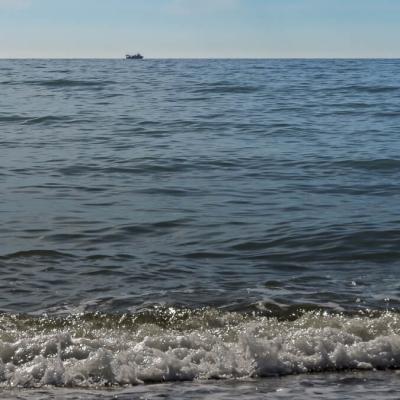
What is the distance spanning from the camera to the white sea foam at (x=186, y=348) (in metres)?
5.66

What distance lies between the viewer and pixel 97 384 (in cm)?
551

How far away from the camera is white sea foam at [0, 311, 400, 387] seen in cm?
566

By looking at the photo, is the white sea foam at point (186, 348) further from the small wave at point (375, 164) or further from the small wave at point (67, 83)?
the small wave at point (67, 83)

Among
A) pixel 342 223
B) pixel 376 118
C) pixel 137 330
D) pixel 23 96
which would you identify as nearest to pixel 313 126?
pixel 376 118

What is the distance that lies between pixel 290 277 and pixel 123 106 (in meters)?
17.0

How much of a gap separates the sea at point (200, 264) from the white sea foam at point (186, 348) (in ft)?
0.05

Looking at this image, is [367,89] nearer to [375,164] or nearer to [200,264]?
[375,164]

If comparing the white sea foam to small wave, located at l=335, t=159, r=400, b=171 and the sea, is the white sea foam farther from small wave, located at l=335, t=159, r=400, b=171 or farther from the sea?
small wave, located at l=335, t=159, r=400, b=171

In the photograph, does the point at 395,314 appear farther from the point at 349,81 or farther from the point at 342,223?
the point at 349,81

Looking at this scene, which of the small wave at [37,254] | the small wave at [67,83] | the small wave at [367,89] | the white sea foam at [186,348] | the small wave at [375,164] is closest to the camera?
the white sea foam at [186,348]

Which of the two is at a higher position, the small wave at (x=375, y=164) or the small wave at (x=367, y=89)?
the small wave at (x=367, y=89)

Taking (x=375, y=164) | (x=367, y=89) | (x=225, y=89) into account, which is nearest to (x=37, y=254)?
(x=375, y=164)

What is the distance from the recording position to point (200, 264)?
858 cm

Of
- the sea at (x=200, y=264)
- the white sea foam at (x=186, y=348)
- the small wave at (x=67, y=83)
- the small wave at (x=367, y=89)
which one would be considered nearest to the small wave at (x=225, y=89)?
the small wave at (x=367, y=89)
